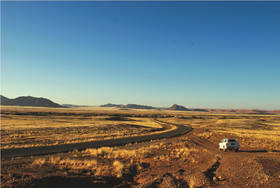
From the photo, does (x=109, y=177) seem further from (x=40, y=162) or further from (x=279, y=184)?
(x=279, y=184)

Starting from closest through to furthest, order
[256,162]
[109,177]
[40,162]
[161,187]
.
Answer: [161,187] < [109,177] < [256,162] < [40,162]

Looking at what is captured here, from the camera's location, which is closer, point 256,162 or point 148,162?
point 256,162

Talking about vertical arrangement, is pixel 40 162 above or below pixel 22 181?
below

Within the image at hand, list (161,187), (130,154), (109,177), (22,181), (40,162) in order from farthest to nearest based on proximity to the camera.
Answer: (130,154), (40,162), (109,177), (161,187), (22,181)

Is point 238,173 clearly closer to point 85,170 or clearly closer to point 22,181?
point 85,170

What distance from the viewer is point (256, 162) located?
14.2 meters

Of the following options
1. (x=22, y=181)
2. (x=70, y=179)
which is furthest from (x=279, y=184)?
(x=22, y=181)

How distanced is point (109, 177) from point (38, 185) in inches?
187

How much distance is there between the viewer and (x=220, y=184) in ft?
36.0

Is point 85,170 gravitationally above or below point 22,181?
below

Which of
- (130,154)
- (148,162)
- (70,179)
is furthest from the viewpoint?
(130,154)

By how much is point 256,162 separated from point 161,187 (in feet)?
27.7

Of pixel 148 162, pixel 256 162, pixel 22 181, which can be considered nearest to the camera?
pixel 22 181

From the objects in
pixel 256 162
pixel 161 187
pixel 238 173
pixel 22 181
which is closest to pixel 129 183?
pixel 161 187
